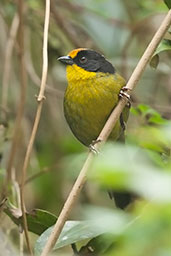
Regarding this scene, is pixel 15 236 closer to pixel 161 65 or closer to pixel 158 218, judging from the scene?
pixel 161 65

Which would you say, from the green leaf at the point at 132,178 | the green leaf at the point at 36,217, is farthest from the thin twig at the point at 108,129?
the green leaf at the point at 132,178

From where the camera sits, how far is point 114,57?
4.12 metres

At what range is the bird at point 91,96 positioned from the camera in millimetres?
2553

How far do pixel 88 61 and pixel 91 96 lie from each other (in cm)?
25

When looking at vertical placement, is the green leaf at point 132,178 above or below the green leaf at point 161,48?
below

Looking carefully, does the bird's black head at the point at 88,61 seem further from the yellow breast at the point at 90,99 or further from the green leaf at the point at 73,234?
the green leaf at the point at 73,234

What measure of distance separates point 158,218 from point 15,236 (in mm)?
2328

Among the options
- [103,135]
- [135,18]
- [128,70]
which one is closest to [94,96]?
[103,135]

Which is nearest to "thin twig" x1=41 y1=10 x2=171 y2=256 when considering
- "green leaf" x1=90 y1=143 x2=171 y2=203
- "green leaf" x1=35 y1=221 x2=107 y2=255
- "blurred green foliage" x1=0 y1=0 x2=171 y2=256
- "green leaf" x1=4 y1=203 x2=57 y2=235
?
"green leaf" x1=35 y1=221 x2=107 y2=255

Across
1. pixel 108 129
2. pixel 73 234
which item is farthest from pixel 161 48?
pixel 73 234

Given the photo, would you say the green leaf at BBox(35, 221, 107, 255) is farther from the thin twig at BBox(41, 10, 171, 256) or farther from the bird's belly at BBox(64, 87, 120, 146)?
the bird's belly at BBox(64, 87, 120, 146)

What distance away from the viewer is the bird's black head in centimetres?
271

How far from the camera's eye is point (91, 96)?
8.49ft

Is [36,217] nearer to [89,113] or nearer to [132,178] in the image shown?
[89,113]
